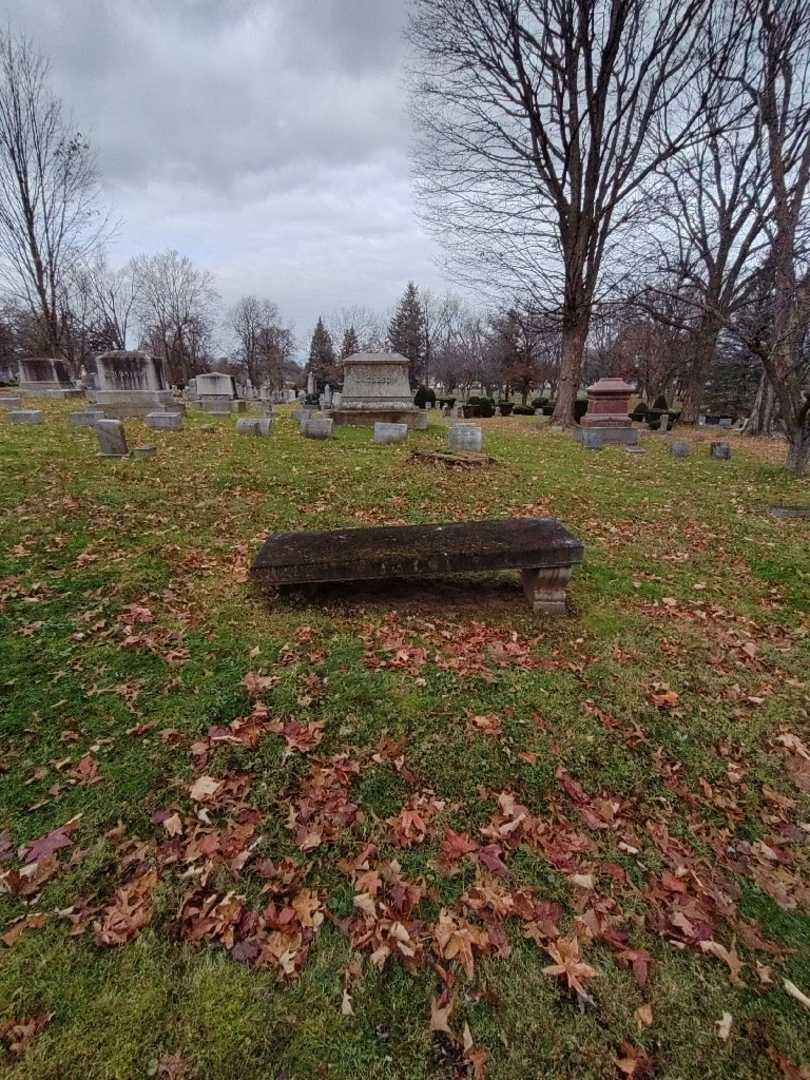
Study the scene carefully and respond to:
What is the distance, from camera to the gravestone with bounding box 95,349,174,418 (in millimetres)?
14406

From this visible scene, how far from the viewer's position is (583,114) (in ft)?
47.0

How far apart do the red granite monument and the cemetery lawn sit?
10248mm

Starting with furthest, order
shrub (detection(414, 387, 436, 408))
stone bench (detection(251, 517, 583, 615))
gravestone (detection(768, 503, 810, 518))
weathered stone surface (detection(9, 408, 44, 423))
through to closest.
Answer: shrub (detection(414, 387, 436, 408))
weathered stone surface (detection(9, 408, 44, 423))
gravestone (detection(768, 503, 810, 518))
stone bench (detection(251, 517, 583, 615))

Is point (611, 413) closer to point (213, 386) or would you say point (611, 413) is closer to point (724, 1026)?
point (724, 1026)

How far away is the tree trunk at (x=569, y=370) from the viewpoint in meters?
16.3

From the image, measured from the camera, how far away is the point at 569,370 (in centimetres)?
1667

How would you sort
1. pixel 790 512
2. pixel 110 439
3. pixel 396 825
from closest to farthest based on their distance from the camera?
pixel 396 825 < pixel 790 512 < pixel 110 439

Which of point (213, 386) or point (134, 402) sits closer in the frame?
point (134, 402)

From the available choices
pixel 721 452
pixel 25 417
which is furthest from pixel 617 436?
pixel 25 417

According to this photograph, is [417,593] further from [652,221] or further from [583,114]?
[583,114]

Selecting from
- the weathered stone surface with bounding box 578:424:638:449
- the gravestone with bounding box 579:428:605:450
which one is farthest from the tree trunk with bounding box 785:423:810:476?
the weathered stone surface with bounding box 578:424:638:449

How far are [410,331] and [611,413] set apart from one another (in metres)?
47.5

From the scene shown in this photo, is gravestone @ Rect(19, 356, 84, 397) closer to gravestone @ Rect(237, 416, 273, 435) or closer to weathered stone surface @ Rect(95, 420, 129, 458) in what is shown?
gravestone @ Rect(237, 416, 273, 435)

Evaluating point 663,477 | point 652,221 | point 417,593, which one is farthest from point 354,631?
point 652,221
